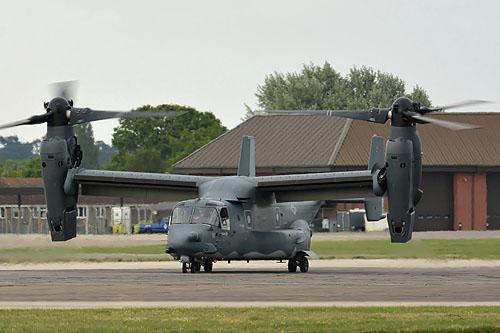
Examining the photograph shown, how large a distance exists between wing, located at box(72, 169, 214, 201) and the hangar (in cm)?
4212

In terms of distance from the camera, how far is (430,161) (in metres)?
85.7

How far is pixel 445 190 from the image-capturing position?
86812mm

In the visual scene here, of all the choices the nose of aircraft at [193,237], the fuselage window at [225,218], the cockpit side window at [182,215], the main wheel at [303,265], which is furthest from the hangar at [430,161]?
the nose of aircraft at [193,237]

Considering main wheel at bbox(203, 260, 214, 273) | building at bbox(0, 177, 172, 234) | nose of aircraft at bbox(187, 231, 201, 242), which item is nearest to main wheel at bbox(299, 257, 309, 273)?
main wheel at bbox(203, 260, 214, 273)

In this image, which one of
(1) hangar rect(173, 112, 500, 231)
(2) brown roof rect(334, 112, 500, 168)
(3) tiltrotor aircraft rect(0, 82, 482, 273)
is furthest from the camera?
(1) hangar rect(173, 112, 500, 231)

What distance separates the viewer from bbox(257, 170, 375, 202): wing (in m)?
37.3

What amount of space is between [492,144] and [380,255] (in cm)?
4271

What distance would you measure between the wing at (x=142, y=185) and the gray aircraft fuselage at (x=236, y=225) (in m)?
1.37

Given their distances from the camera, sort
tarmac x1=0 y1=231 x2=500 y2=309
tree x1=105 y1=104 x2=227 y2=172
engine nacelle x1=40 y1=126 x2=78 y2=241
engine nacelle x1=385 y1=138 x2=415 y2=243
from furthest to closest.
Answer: tree x1=105 y1=104 x2=227 y2=172 → engine nacelle x1=40 y1=126 x2=78 y2=241 → engine nacelle x1=385 y1=138 x2=415 y2=243 → tarmac x1=0 y1=231 x2=500 y2=309

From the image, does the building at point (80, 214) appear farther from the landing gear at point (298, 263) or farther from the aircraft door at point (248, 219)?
the aircraft door at point (248, 219)

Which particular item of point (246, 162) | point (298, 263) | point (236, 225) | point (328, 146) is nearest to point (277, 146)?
point (328, 146)

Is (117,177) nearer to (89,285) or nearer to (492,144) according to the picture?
(89,285)

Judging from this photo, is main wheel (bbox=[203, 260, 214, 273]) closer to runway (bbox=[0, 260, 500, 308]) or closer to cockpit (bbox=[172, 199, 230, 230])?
runway (bbox=[0, 260, 500, 308])

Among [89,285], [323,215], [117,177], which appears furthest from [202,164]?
[89,285]
